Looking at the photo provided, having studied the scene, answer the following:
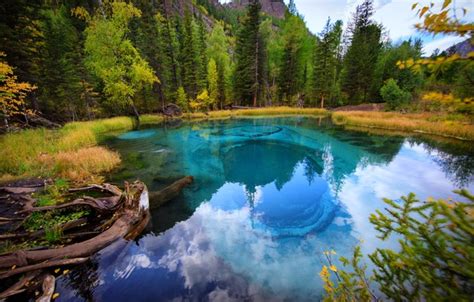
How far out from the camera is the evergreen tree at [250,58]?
32562 mm

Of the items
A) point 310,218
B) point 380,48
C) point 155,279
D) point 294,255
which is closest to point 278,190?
point 310,218

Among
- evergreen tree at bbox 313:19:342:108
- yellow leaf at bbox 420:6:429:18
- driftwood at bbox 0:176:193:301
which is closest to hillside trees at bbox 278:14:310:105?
evergreen tree at bbox 313:19:342:108

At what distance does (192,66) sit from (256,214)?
1328 inches

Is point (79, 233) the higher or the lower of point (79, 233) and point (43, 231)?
the lower

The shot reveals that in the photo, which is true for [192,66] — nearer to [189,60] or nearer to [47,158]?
[189,60]

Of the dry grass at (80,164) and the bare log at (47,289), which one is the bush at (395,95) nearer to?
the dry grass at (80,164)

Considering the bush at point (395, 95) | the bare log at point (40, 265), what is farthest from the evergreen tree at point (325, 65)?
the bare log at point (40, 265)

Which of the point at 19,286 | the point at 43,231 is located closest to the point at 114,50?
the point at 43,231

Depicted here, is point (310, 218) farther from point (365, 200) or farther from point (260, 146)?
point (260, 146)

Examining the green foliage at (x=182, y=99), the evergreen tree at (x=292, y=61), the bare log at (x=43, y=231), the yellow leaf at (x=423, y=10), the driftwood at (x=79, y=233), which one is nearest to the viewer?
the yellow leaf at (x=423, y=10)

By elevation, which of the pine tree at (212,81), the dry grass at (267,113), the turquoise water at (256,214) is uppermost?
the pine tree at (212,81)

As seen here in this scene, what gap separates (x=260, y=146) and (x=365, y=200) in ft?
29.8

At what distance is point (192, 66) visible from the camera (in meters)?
34.8

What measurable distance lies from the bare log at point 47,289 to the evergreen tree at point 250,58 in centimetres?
3410
